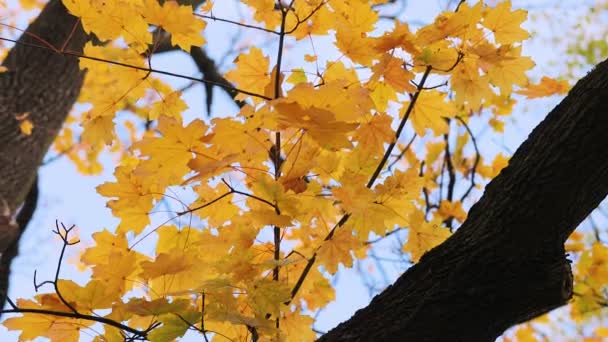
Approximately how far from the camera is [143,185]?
1.19m

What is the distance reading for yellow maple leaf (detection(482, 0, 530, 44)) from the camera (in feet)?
4.13

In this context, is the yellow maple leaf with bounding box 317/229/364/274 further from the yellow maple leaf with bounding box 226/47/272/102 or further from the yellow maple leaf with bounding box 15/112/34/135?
the yellow maple leaf with bounding box 15/112/34/135

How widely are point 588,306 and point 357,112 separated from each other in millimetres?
2026

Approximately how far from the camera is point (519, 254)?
3.48 feet

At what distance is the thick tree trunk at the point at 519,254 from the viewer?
106cm

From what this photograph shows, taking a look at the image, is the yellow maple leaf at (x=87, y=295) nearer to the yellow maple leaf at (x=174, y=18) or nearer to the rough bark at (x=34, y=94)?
the yellow maple leaf at (x=174, y=18)

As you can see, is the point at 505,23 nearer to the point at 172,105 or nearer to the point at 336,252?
the point at 336,252

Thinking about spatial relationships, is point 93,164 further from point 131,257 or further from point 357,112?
point 357,112

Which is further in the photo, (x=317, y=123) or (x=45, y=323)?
(x=45, y=323)

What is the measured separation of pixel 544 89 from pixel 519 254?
78 centimetres

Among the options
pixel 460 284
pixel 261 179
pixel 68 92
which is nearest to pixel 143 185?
pixel 261 179

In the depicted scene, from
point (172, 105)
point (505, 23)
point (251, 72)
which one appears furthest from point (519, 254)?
point (172, 105)

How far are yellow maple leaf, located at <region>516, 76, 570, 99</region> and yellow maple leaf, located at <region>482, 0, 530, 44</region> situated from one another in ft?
1.29

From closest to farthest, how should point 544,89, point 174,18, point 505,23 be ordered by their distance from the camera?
1. point 174,18
2. point 505,23
3. point 544,89
